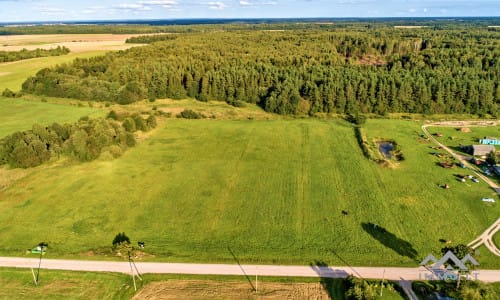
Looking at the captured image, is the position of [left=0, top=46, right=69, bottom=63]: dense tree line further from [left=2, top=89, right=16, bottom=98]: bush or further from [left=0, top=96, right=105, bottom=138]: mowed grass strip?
[left=0, top=96, right=105, bottom=138]: mowed grass strip

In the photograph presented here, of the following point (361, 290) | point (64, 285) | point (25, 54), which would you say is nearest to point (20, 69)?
point (25, 54)

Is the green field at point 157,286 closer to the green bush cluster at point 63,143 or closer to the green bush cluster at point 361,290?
the green bush cluster at point 361,290

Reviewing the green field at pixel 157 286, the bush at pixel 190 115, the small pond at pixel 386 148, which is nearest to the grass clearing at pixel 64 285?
the green field at pixel 157 286

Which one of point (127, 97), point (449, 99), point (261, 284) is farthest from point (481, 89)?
point (127, 97)

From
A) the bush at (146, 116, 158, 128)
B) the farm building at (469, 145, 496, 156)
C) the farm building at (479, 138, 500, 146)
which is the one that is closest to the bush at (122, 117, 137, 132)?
the bush at (146, 116, 158, 128)

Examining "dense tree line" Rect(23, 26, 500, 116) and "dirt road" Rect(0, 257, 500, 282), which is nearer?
"dirt road" Rect(0, 257, 500, 282)

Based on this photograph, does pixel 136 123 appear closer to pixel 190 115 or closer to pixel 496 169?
pixel 190 115

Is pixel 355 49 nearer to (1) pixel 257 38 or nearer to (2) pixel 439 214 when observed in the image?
(1) pixel 257 38
